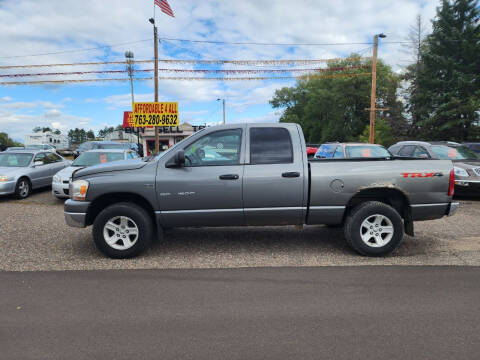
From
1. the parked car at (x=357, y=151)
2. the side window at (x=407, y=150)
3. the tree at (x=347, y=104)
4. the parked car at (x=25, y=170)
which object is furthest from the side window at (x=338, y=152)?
the tree at (x=347, y=104)

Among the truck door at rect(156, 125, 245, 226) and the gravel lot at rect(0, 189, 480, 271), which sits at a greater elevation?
the truck door at rect(156, 125, 245, 226)

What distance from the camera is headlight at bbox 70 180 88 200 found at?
15.8 feet

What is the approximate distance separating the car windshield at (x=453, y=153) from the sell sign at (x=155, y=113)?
13.3 m

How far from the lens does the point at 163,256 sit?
5.03 meters

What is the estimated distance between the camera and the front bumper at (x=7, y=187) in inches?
385

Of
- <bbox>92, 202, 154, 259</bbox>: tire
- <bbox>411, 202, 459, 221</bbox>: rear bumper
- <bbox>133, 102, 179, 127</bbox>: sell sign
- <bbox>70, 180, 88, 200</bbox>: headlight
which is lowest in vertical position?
<bbox>92, 202, 154, 259</bbox>: tire

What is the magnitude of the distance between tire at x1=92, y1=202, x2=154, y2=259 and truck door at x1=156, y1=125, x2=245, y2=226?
31cm

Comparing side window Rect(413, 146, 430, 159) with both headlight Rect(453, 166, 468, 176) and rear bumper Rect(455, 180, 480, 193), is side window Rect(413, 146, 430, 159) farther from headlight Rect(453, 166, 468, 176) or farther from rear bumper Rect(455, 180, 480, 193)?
rear bumper Rect(455, 180, 480, 193)

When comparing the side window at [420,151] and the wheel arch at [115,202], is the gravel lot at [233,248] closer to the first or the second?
the wheel arch at [115,202]

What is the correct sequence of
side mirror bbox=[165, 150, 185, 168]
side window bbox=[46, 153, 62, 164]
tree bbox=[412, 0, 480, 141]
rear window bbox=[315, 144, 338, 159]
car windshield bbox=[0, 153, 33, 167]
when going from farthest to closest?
tree bbox=[412, 0, 480, 141] < side window bbox=[46, 153, 62, 164] < rear window bbox=[315, 144, 338, 159] < car windshield bbox=[0, 153, 33, 167] < side mirror bbox=[165, 150, 185, 168]

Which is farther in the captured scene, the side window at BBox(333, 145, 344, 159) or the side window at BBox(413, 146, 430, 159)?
the side window at BBox(413, 146, 430, 159)

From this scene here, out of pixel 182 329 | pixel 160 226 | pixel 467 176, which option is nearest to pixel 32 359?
pixel 182 329

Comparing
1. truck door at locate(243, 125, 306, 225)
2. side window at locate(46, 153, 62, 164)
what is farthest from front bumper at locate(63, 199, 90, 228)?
side window at locate(46, 153, 62, 164)

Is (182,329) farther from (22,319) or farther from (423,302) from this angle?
(423,302)
